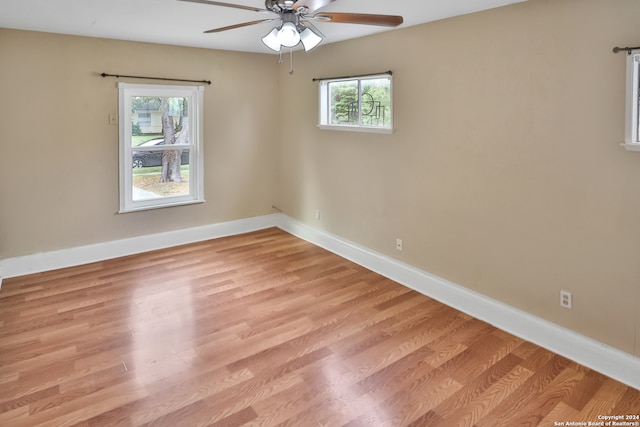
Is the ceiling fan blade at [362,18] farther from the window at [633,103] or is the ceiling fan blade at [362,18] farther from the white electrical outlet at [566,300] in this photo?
the white electrical outlet at [566,300]

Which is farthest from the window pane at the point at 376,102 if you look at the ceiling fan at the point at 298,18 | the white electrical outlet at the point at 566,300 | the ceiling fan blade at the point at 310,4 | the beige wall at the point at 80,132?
the white electrical outlet at the point at 566,300

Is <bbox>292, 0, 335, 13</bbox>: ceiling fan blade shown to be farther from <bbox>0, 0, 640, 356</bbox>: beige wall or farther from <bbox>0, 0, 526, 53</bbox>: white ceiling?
<bbox>0, 0, 640, 356</bbox>: beige wall

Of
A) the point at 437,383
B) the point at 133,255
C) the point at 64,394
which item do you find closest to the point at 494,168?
the point at 437,383

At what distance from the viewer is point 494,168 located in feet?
10.3

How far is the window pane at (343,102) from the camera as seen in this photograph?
4438mm

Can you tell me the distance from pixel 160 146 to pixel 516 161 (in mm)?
3747

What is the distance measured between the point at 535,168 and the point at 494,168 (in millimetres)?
312

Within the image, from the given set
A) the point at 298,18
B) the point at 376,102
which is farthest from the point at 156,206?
the point at 298,18

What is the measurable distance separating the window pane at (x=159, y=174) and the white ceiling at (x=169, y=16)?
4.11 ft

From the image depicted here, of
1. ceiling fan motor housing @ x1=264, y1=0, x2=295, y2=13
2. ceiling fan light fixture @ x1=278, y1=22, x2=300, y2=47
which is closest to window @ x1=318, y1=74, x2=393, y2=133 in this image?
ceiling fan light fixture @ x1=278, y1=22, x2=300, y2=47

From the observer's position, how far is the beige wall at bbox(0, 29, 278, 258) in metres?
3.96

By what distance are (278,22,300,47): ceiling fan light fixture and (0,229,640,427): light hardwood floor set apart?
78.2 inches

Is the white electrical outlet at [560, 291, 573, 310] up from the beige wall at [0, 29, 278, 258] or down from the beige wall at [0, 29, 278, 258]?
down

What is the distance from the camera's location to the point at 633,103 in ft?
7.88
